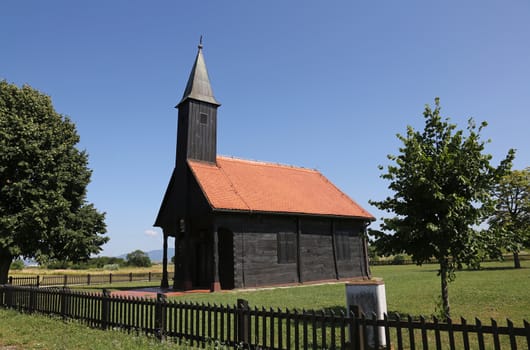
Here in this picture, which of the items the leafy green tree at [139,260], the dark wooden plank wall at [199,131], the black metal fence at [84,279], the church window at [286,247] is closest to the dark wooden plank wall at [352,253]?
the church window at [286,247]

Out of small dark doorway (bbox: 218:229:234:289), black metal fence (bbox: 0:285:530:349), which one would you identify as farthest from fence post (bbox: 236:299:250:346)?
small dark doorway (bbox: 218:229:234:289)

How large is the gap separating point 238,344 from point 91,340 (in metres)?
3.48

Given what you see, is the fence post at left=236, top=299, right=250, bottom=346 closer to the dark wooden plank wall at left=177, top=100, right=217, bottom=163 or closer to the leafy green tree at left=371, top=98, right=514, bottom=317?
the leafy green tree at left=371, top=98, right=514, bottom=317

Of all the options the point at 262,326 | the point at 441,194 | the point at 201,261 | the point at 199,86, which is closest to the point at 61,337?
the point at 262,326

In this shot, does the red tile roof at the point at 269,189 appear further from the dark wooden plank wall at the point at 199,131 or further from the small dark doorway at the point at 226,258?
the small dark doorway at the point at 226,258

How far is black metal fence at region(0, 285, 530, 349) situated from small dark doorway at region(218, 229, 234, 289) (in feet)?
34.1

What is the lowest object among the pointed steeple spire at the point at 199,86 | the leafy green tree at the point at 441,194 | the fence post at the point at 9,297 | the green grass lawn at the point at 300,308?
the green grass lawn at the point at 300,308

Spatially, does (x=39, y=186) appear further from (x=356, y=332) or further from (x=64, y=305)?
(x=356, y=332)

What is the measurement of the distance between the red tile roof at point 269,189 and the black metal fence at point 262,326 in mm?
9802

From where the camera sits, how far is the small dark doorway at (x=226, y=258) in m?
21.3

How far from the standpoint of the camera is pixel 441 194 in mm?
9820

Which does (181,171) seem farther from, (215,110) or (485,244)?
(485,244)

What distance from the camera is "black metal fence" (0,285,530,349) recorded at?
5371mm

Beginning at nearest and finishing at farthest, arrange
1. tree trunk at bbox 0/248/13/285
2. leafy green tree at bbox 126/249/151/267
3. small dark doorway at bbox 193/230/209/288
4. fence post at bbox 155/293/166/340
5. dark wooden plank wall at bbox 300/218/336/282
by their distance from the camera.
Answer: fence post at bbox 155/293/166/340 → tree trunk at bbox 0/248/13/285 → small dark doorway at bbox 193/230/209/288 → dark wooden plank wall at bbox 300/218/336/282 → leafy green tree at bbox 126/249/151/267
